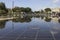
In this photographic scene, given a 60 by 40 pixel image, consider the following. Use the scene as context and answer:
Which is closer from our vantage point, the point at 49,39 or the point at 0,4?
the point at 49,39

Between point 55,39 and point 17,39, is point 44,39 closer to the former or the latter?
point 55,39

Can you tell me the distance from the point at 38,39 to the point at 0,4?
77.9 m

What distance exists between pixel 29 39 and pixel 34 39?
39cm

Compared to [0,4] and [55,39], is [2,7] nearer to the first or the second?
[0,4]

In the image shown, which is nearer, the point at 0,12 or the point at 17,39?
the point at 17,39

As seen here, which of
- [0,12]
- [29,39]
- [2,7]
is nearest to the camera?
[29,39]

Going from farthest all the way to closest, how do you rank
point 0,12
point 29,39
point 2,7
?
point 2,7
point 0,12
point 29,39

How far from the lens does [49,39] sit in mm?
14336

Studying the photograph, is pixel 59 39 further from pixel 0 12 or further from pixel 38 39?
pixel 0 12

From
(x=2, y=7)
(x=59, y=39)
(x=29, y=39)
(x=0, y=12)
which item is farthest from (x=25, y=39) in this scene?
(x=2, y=7)

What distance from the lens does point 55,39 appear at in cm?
1431

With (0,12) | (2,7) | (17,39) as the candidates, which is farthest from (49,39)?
(2,7)

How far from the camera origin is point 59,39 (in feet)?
46.9

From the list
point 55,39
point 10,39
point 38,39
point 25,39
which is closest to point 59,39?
point 55,39
